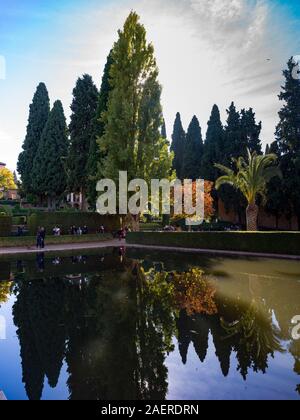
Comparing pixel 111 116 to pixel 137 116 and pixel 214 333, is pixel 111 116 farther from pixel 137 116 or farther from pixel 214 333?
pixel 214 333

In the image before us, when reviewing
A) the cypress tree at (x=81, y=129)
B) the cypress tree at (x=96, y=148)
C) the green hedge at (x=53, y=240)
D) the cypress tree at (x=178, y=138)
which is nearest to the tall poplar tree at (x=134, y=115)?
the cypress tree at (x=96, y=148)

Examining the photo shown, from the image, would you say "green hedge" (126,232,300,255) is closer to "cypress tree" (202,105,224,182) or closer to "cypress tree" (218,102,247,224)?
"cypress tree" (218,102,247,224)

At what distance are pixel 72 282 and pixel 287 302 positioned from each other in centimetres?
751

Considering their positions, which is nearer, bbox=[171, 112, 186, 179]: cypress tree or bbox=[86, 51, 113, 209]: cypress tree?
bbox=[86, 51, 113, 209]: cypress tree

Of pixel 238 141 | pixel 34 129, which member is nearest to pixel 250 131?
pixel 238 141

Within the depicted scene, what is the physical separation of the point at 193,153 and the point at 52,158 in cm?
2294

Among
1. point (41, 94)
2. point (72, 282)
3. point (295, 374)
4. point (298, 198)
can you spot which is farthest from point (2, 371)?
point (41, 94)

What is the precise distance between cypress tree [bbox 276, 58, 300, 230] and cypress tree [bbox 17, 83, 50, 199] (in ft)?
102

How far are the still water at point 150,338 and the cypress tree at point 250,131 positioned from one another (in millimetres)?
34538

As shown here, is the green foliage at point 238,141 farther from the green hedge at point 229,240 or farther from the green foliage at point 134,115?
the green hedge at point 229,240

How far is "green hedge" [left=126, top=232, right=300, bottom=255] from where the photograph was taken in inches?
835

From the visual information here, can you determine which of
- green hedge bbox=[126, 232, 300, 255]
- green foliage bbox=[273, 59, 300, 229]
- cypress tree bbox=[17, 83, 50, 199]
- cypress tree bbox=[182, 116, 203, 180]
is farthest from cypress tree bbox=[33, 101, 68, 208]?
green foliage bbox=[273, 59, 300, 229]

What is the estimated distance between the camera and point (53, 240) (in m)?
29.5

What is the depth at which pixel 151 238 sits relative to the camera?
2917 centimetres
